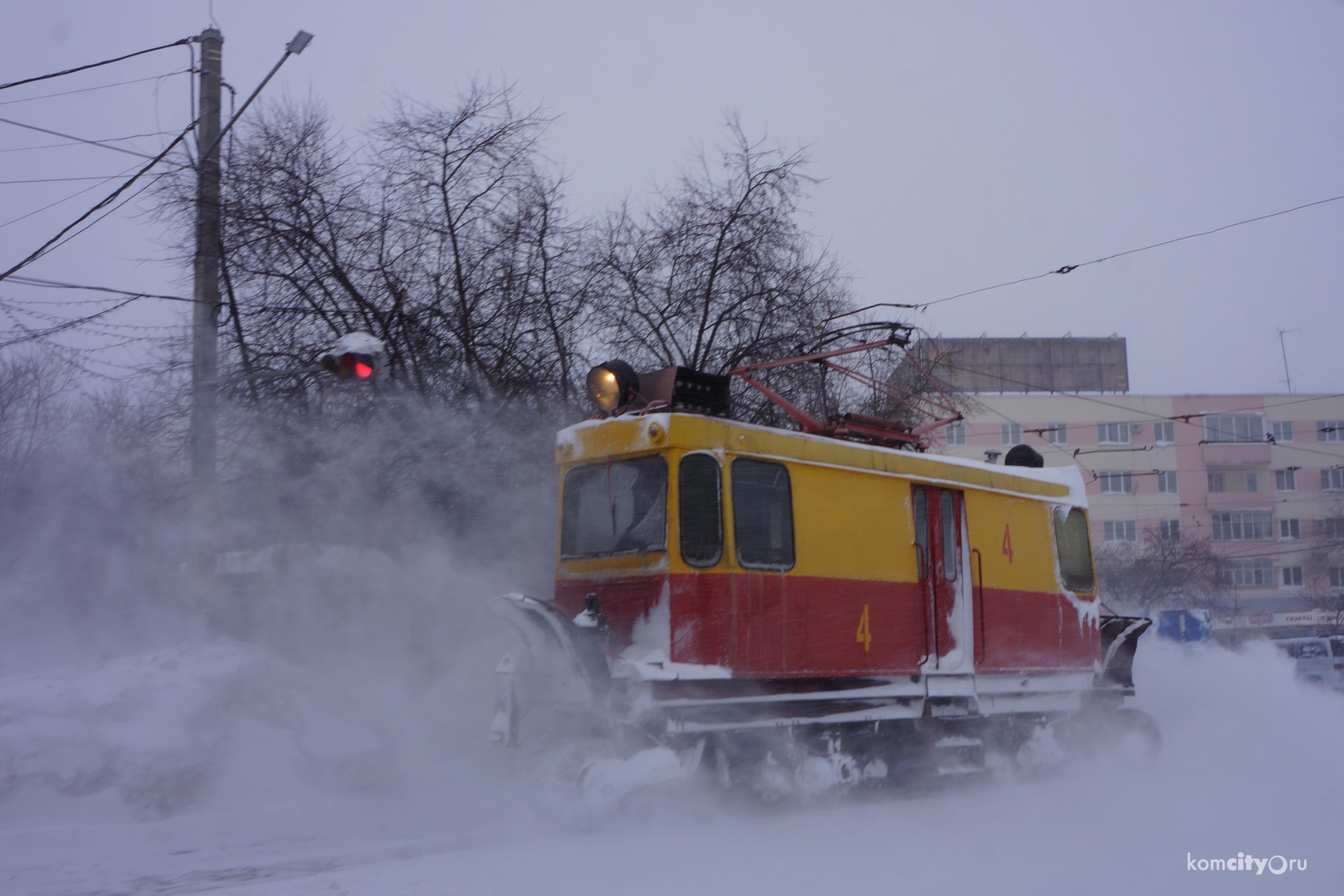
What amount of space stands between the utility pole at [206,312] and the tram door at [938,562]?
23.0 ft

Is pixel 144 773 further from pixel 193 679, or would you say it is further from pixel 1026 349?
pixel 1026 349

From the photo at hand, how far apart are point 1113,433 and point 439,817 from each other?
4765 cm

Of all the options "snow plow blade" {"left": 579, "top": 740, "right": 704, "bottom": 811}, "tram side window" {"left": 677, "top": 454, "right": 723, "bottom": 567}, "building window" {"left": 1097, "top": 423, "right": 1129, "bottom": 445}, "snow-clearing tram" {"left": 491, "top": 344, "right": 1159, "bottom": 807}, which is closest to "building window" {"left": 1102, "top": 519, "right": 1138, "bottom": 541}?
"building window" {"left": 1097, "top": 423, "right": 1129, "bottom": 445}

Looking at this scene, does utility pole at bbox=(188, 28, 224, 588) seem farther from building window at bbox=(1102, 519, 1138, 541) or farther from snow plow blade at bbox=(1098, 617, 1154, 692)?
building window at bbox=(1102, 519, 1138, 541)

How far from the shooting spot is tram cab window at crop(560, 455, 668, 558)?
8.35m

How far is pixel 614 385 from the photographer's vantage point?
29.8 feet

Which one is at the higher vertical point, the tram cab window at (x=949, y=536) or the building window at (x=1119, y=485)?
the building window at (x=1119, y=485)

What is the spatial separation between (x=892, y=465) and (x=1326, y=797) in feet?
17.4

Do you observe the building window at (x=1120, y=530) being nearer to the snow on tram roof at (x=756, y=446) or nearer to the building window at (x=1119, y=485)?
the building window at (x=1119, y=485)

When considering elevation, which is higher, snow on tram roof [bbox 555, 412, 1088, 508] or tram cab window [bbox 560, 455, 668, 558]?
snow on tram roof [bbox 555, 412, 1088, 508]

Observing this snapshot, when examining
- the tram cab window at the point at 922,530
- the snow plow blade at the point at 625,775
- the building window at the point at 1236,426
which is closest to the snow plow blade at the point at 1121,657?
the tram cab window at the point at 922,530

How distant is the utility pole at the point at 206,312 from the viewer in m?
10.5

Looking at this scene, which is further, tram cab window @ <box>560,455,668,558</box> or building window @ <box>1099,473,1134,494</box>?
building window @ <box>1099,473,1134,494</box>

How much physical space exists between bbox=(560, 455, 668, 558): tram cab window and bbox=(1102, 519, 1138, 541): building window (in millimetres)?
46037
